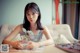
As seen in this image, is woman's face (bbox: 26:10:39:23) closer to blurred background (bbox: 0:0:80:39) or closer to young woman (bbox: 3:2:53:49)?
young woman (bbox: 3:2:53:49)

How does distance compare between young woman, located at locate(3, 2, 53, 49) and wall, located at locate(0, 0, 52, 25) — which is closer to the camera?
young woman, located at locate(3, 2, 53, 49)

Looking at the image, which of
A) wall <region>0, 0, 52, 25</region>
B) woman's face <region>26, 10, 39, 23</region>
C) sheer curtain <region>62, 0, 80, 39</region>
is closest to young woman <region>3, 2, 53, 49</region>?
woman's face <region>26, 10, 39, 23</region>

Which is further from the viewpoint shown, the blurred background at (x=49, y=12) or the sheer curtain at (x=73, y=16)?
the sheer curtain at (x=73, y=16)

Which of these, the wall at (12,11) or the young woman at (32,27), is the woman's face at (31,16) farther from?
the wall at (12,11)

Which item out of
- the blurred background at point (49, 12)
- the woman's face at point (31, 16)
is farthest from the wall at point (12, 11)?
the woman's face at point (31, 16)

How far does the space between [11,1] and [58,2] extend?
75 centimetres

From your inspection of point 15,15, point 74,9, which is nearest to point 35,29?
point 15,15

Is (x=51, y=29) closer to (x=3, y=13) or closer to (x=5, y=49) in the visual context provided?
(x=3, y=13)

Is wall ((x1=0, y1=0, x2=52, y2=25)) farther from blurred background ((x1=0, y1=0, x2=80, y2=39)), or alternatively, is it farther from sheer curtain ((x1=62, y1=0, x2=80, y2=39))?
sheer curtain ((x1=62, y1=0, x2=80, y2=39))

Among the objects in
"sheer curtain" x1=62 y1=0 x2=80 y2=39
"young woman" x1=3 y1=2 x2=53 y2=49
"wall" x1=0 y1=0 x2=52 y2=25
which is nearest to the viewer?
"young woman" x1=3 y1=2 x2=53 y2=49

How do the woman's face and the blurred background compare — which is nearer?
the woman's face

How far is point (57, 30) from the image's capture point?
2342 mm

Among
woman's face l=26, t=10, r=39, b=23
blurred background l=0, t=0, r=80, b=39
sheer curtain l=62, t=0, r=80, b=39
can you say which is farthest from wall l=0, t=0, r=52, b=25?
woman's face l=26, t=10, r=39, b=23

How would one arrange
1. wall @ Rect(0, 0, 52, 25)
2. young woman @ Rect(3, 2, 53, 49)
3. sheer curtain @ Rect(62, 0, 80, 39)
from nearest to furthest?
young woman @ Rect(3, 2, 53, 49)
wall @ Rect(0, 0, 52, 25)
sheer curtain @ Rect(62, 0, 80, 39)
